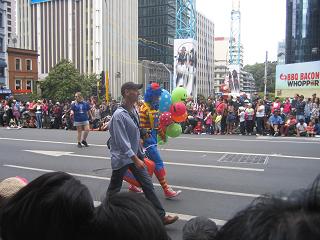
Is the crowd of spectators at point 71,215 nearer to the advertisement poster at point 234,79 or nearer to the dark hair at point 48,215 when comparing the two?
the dark hair at point 48,215

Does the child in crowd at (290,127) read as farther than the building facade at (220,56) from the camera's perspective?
No

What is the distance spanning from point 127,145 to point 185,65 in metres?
26.8

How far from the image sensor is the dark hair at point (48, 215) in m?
1.35

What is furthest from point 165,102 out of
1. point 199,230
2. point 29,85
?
point 29,85

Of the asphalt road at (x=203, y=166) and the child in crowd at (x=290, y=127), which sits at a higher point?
the child in crowd at (x=290, y=127)

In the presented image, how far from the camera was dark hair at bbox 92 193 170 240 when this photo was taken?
4.13 feet

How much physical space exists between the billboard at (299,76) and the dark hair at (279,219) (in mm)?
29601

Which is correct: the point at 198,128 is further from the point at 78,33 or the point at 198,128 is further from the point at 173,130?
the point at 78,33

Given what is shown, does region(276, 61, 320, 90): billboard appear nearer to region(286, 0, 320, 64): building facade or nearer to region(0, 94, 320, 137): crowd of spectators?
region(0, 94, 320, 137): crowd of spectators

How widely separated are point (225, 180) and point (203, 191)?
919 mm

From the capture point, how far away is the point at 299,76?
30.1 m

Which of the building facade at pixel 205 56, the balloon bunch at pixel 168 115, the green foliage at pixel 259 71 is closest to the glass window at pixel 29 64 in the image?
the green foliage at pixel 259 71

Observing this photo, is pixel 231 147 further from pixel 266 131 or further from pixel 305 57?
pixel 305 57

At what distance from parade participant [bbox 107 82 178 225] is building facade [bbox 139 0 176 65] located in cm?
10746
